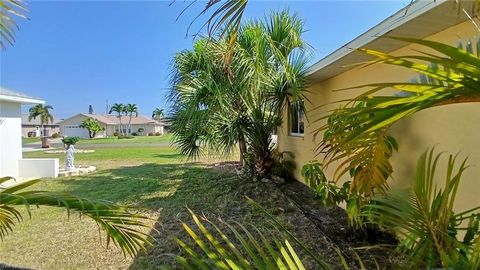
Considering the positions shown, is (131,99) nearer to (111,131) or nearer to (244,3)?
(111,131)

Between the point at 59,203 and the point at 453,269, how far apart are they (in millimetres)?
2535

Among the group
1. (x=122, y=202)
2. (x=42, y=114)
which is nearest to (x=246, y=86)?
(x=122, y=202)

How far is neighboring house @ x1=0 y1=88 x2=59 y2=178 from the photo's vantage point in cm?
1104

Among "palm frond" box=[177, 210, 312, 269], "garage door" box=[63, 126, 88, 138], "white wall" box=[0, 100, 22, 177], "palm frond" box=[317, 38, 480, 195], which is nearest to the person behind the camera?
"palm frond" box=[317, 38, 480, 195]

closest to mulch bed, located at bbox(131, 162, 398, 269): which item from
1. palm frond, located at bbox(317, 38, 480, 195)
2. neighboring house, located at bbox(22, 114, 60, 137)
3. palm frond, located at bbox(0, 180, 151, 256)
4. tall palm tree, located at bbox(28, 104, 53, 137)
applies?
palm frond, located at bbox(0, 180, 151, 256)

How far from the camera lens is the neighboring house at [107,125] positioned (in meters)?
62.6

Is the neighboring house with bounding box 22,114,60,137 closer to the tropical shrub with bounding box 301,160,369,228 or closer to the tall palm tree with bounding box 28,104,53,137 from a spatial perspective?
the tall palm tree with bounding box 28,104,53,137

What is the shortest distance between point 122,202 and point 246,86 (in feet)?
13.1

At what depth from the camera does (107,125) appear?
65.8 meters

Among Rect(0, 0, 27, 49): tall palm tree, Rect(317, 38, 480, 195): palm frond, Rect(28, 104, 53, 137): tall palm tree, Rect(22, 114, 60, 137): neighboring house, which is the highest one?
Rect(28, 104, 53, 137): tall palm tree

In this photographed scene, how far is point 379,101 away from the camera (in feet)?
3.50

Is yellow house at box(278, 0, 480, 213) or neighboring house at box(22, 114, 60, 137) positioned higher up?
neighboring house at box(22, 114, 60, 137)

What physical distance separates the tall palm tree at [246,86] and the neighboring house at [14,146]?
6443 mm

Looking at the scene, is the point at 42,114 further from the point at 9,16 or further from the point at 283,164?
the point at 9,16
